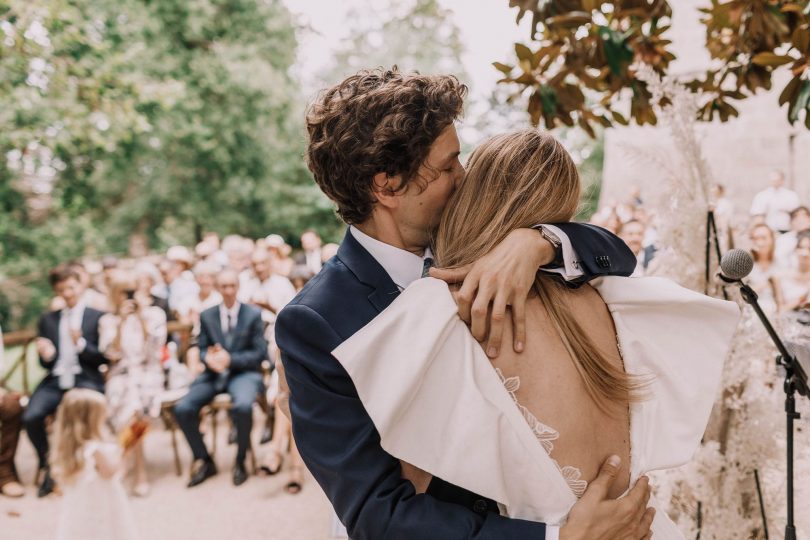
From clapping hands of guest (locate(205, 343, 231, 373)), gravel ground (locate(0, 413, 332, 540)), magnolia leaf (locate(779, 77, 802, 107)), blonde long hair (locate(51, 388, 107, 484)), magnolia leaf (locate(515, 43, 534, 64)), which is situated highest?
magnolia leaf (locate(515, 43, 534, 64))

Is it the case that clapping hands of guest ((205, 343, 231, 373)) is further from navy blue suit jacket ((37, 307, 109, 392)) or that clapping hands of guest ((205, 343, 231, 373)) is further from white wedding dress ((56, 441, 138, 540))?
white wedding dress ((56, 441, 138, 540))

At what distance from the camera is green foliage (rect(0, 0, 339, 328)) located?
14414 millimetres

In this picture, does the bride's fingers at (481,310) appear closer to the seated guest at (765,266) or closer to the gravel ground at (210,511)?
the gravel ground at (210,511)

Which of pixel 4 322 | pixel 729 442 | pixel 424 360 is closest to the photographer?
pixel 424 360

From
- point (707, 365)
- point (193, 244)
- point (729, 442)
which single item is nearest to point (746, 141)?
point (729, 442)

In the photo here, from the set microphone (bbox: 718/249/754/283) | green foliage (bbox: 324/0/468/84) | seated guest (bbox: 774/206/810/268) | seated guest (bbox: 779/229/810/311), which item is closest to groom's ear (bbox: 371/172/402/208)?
microphone (bbox: 718/249/754/283)

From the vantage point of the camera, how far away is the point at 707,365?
145cm

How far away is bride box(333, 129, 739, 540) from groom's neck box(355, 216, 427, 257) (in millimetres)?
136

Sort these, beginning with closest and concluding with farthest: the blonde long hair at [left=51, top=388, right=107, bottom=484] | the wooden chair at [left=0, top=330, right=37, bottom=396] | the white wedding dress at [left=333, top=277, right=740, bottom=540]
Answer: the white wedding dress at [left=333, top=277, right=740, bottom=540] < the blonde long hair at [left=51, top=388, right=107, bottom=484] < the wooden chair at [left=0, top=330, right=37, bottom=396]

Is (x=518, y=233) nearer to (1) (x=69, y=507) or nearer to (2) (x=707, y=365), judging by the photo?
(2) (x=707, y=365)

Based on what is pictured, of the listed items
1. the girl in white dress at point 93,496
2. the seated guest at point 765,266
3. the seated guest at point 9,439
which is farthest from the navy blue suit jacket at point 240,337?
the seated guest at point 765,266

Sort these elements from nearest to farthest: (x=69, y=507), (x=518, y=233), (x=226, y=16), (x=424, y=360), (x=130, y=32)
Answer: (x=424, y=360), (x=518, y=233), (x=69, y=507), (x=130, y=32), (x=226, y=16)

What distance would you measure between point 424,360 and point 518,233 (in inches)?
15.2

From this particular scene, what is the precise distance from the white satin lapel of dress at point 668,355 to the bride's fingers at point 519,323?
1.00 ft
